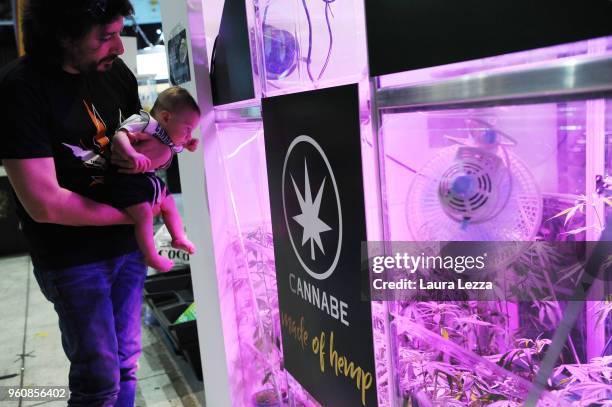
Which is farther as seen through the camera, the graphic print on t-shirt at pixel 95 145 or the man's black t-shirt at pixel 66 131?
the graphic print on t-shirt at pixel 95 145

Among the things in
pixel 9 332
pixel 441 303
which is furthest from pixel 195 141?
pixel 9 332

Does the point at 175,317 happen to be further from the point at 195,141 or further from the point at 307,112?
the point at 307,112

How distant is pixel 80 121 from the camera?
1298 millimetres

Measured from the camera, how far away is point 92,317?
1380 mm

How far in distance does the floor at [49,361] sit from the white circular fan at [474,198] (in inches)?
77.7

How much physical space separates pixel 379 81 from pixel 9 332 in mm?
3567

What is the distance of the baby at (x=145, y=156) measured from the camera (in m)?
1.34

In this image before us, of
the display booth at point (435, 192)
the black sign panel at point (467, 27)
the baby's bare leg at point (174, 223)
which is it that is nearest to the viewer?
the black sign panel at point (467, 27)

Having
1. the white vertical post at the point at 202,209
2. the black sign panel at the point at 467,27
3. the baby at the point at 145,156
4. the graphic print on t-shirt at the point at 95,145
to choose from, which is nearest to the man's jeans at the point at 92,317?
the baby at the point at 145,156

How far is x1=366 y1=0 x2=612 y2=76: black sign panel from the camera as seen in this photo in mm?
613

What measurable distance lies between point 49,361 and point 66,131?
2.34 meters

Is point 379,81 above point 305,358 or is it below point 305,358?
above

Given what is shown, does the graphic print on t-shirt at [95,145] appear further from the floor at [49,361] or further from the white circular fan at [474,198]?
the floor at [49,361]

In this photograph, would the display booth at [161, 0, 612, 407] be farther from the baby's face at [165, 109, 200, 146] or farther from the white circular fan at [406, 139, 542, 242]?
the baby's face at [165, 109, 200, 146]
